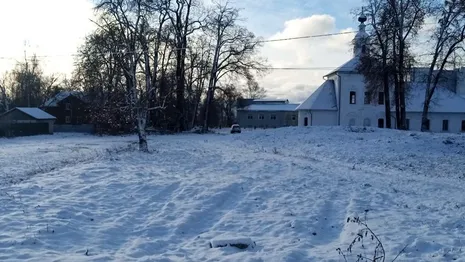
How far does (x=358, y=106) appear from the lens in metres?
50.6

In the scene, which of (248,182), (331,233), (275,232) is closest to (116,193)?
(248,182)

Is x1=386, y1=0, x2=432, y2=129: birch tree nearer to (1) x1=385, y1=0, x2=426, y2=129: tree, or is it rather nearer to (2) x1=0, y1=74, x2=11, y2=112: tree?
(1) x1=385, y1=0, x2=426, y2=129: tree

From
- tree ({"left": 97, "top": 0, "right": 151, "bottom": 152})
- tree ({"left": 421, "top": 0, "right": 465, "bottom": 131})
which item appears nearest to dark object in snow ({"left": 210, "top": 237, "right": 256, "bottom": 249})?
tree ({"left": 97, "top": 0, "right": 151, "bottom": 152})

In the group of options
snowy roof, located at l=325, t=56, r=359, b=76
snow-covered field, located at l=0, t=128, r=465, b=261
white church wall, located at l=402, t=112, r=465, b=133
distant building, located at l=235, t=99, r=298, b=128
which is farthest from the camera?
distant building, located at l=235, t=99, r=298, b=128

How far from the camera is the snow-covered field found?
6.46 meters

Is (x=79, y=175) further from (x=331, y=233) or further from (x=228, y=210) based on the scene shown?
(x=331, y=233)

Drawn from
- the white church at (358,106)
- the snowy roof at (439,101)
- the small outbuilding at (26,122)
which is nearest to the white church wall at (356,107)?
the white church at (358,106)

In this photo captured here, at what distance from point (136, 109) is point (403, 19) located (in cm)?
2354

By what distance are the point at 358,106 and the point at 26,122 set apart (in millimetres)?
38680

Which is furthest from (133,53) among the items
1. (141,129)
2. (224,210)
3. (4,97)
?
(4,97)

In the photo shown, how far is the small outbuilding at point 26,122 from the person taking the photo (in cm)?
4893

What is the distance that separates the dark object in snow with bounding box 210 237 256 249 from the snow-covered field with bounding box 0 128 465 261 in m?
0.10

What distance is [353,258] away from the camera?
6.04 metres

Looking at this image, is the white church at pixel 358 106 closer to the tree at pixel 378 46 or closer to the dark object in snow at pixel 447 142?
the tree at pixel 378 46
